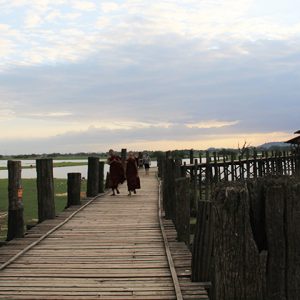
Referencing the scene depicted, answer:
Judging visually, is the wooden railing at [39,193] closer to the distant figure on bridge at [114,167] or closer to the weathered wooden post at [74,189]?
the weathered wooden post at [74,189]

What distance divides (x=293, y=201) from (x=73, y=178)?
384 inches

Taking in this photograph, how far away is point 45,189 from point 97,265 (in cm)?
473

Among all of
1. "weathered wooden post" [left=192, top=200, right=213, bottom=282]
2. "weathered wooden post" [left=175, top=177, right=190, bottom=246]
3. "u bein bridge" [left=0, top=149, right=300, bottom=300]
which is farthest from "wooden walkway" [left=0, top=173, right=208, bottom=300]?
"weathered wooden post" [left=175, top=177, right=190, bottom=246]

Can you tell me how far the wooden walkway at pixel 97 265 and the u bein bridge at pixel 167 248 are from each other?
1 centimetres

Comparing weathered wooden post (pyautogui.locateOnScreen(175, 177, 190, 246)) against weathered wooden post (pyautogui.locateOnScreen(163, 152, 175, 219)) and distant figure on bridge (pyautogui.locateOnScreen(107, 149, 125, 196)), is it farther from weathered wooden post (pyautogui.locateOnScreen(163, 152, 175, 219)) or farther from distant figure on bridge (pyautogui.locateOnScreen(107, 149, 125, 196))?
distant figure on bridge (pyautogui.locateOnScreen(107, 149, 125, 196))

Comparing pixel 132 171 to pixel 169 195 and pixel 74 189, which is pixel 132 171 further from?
pixel 169 195

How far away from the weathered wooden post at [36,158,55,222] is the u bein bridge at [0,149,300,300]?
0.07ft

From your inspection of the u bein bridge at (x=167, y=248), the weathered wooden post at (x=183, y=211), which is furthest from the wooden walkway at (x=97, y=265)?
the weathered wooden post at (x=183, y=211)

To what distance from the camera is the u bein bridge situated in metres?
3.83

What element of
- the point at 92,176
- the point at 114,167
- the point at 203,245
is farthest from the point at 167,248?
the point at 92,176

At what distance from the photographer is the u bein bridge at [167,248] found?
3.83m

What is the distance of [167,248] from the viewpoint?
288 inches

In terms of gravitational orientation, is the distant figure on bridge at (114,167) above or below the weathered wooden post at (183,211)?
above

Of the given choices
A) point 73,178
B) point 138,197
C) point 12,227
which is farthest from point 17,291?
point 138,197
